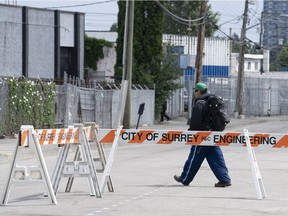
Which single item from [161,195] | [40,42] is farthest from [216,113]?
[40,42]

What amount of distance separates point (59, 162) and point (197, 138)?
7.77ft

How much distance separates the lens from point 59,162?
13.8m

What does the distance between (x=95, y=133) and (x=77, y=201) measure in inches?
61.4

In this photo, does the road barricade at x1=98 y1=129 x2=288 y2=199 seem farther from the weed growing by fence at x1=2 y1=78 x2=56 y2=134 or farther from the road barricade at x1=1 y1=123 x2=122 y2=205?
the weed growing by fence at x1=2 y1=78 x2=56 y2=134

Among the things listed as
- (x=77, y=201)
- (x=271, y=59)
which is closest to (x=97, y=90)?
(x=77, y=201)

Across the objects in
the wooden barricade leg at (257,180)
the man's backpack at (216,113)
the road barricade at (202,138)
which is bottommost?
the wooden barricade leg at (257,180)

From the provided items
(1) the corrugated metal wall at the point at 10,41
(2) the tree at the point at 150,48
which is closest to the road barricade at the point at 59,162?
(2) the tree at the point at 150,48

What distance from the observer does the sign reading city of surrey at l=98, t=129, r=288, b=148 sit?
14.4m

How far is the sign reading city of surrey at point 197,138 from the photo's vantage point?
14.4 metres

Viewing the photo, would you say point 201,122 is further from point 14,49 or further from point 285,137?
point 14,49

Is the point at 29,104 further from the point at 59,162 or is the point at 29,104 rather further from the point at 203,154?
the point at 59,162

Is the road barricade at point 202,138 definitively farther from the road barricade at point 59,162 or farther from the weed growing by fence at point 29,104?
the weed growing by fence at point 29,104

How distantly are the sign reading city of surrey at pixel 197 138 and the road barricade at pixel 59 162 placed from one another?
322mm

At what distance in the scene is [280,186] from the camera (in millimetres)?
15570
